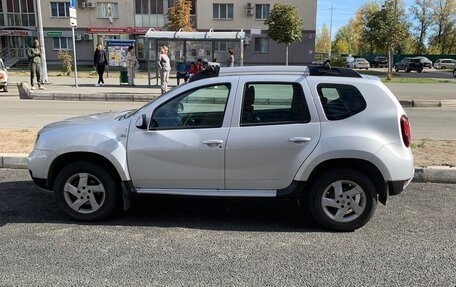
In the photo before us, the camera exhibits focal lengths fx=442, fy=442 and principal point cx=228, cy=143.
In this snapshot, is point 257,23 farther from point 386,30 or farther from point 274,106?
point 274,106

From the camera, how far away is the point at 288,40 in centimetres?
3462

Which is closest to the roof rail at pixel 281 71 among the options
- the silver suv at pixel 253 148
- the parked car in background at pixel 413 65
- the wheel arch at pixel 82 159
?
the silver suv at pixel 253 148

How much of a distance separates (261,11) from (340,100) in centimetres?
4484

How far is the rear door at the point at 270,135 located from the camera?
175 inches

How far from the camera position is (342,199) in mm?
4531

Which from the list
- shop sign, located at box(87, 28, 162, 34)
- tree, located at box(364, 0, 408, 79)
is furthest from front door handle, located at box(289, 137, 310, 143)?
shop sign, located at box(87, 28, 162, 34)

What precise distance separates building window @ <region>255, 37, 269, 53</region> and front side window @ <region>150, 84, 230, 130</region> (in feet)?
144

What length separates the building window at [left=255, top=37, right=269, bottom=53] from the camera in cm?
4744

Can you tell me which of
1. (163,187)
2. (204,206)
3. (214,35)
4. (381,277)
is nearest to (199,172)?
(163,187)

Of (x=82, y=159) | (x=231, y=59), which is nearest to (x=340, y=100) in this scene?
(x=82, y=159)

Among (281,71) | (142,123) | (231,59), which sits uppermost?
(281,71)

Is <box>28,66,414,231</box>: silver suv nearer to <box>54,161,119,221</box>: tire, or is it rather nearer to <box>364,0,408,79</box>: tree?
<box>54,161,119,221</box>: tire

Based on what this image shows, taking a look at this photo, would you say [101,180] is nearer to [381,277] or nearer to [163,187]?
[163,187]

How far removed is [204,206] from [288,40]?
3093cm
